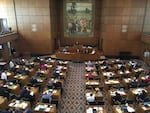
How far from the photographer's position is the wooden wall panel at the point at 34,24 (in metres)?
16.5

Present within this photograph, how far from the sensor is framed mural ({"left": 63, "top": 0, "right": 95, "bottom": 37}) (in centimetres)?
1770

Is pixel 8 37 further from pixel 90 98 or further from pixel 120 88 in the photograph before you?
pixel 120 88

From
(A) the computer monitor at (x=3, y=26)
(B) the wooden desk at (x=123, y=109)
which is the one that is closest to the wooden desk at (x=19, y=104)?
(B) the wooden desk at (x=123, y=109)

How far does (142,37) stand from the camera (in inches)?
636

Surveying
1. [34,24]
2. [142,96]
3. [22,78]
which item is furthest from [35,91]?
[34,24]

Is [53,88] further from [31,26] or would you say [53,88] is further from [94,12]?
[94,12]

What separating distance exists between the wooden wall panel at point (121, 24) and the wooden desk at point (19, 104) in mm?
12033

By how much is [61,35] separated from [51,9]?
136 inches

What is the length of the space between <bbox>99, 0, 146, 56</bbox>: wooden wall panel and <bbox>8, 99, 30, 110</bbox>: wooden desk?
1203 centimetres

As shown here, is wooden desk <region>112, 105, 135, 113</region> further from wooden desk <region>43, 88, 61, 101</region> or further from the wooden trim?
the wooden trim

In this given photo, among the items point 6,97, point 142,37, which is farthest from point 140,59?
point 6,97

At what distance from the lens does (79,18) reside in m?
18.1

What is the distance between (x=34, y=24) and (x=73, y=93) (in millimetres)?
10346

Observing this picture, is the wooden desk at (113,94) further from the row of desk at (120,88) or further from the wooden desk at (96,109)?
the wooden desk at (96,109)
